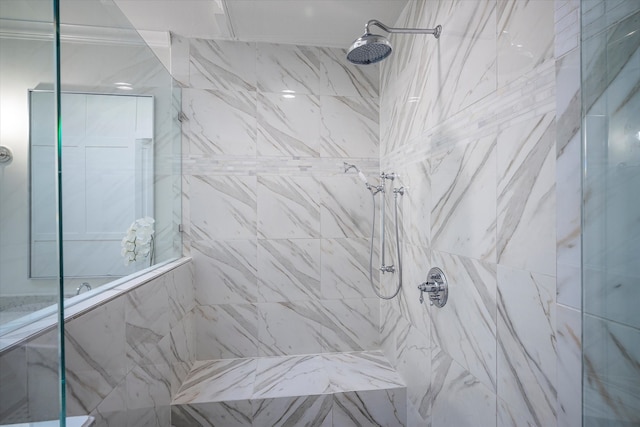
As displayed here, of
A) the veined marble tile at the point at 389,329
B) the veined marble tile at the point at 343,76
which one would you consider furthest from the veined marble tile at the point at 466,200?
the veined marble tile at the point at 343,76

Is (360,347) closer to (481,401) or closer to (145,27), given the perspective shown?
(481,401)

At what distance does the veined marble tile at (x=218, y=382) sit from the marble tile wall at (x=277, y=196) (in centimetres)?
9

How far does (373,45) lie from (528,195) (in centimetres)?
86

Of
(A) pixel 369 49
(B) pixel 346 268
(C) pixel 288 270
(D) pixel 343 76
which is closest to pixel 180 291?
(C) pixel 288 270

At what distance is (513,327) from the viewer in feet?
2.71

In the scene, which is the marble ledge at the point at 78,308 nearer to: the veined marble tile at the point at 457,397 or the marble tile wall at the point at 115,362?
the marble tile wall at the point at 115,362

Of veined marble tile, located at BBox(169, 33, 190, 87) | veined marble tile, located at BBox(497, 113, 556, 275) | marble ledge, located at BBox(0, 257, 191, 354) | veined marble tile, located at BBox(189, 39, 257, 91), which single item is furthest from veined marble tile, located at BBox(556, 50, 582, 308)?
veined marble tile, located at BBox(169, 33, 190, 87)

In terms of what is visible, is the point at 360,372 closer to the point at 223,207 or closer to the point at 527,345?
the point at 527,345

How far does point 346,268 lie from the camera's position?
2066 millimetres

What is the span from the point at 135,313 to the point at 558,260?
140cm

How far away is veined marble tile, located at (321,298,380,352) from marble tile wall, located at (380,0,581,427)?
547mm

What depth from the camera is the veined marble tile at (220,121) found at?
1.97 metres

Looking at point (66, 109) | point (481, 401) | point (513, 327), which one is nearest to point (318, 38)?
point (66, 109)

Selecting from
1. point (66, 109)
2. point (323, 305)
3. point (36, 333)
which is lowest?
point (323, 305)
